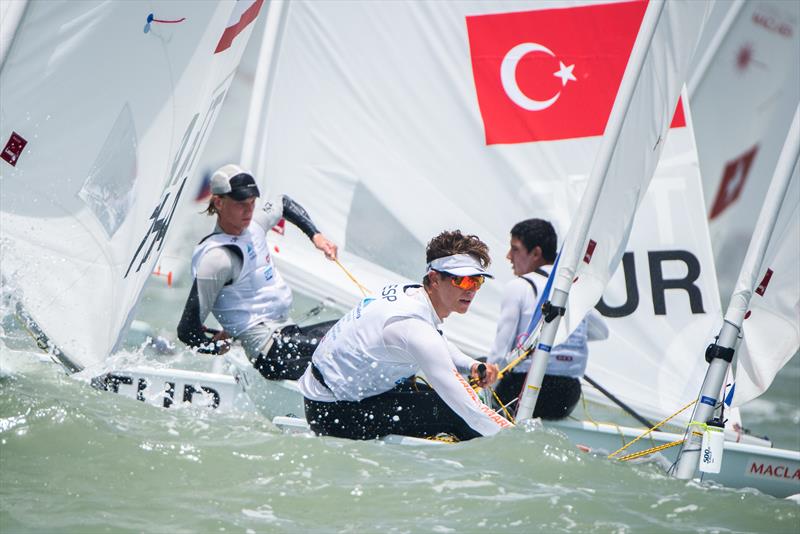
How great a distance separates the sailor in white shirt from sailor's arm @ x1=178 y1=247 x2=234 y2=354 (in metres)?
1.09

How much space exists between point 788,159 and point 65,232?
2307mm

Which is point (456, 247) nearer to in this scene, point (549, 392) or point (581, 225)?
point (581, 225)

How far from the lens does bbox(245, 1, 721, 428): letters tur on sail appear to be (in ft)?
18.1

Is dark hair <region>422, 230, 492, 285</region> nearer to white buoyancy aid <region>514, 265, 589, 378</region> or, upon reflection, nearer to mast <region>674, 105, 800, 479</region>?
mast <region>674, 105, 800, 479</region>

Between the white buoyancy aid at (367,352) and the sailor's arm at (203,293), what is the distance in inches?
31.6

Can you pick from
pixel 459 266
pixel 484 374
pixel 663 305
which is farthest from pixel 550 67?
pixel 459 266

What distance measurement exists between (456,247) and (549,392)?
56.4 inches

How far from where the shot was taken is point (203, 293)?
4219 millimetres

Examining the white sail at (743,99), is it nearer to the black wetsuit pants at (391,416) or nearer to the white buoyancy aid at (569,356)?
the white buoyancy aid at (569,356)

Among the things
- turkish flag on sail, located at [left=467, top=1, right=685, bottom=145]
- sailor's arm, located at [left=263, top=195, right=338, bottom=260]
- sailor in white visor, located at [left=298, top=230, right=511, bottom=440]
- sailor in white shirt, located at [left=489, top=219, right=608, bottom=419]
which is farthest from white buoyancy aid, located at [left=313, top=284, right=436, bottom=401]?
turkish flag on sail, located at [left=467, top=1, right=685, bottom=145]

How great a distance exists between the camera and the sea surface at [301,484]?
2.88 m

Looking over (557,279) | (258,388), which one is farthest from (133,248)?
(557,279)

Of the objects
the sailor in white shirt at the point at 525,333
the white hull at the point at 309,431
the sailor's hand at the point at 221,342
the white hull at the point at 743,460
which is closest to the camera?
the white hull at the point at 309,431

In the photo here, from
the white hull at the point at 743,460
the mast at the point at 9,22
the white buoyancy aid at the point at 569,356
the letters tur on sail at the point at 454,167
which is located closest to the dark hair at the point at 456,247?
the white buoyancy aid at the point at 569,356
